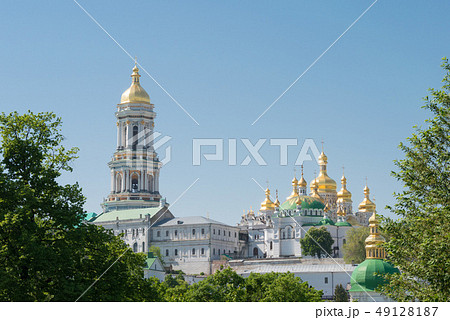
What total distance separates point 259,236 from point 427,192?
297 feet

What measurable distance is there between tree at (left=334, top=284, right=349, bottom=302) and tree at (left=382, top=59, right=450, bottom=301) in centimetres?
4450

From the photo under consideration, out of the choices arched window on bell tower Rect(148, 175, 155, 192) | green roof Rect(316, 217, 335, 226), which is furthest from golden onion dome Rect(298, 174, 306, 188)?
arched window on bell tower Rect(148, 175, 155, 192)

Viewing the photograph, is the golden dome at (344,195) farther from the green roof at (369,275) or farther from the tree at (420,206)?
the tree at (420,206)

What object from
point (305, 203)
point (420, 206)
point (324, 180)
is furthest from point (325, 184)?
point (420, 206)

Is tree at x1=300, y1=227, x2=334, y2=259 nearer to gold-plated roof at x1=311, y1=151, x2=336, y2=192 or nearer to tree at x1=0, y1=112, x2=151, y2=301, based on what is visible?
gold-plated roof at x1=311, y1=151, x2=336, y2=192

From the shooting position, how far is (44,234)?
2681 cm

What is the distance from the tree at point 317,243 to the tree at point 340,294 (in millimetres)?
25631

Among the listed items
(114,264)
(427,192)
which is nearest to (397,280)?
(427,192)

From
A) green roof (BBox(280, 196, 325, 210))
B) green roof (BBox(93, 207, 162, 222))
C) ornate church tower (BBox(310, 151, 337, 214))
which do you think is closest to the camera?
green roof (BBox(280, 196, 325, 210))

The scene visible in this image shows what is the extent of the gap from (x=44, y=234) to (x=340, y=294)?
4950 centimetres

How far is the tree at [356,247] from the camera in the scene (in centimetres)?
9375

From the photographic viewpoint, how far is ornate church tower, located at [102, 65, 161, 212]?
117 metres

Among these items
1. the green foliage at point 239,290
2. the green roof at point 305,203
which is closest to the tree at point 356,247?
the green roof at point 305,203

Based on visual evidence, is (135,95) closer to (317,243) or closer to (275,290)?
(317,243)
